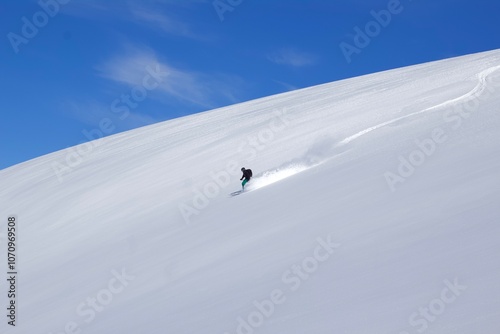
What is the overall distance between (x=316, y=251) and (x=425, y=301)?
1.71m

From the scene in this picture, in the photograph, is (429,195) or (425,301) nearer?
(425,301)

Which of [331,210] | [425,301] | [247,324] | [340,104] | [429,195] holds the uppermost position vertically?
[340,104]

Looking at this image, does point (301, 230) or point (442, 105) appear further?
point (442, 105)

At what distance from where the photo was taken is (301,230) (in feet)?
Result: 21.1

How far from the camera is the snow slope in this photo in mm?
4395

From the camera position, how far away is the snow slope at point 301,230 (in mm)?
4395

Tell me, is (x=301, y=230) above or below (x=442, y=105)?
below

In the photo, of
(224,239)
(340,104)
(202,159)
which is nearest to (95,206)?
(202,159)

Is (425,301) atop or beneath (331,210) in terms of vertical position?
beneath

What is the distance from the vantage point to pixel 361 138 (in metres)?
9.56

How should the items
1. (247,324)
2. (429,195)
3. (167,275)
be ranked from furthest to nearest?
(167,275) → (429,195) → (247,324)

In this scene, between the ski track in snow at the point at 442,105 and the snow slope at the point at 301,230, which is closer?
the snow slope at the point at 301,230

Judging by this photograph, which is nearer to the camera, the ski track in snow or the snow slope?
the snow slope

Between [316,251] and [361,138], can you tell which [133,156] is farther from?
[316,251]
